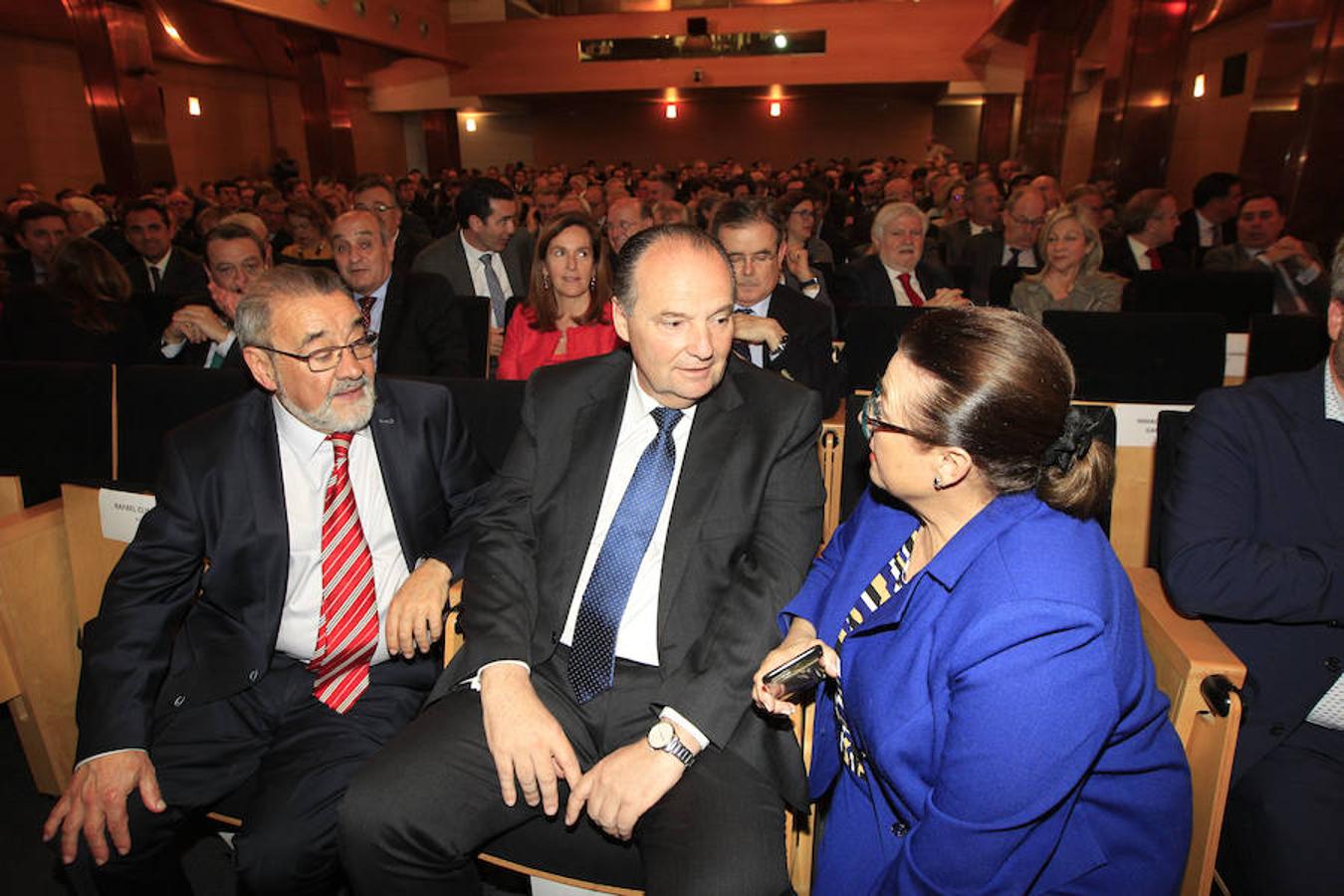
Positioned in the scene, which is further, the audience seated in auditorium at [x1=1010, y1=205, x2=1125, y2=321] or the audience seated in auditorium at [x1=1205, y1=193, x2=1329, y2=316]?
the audience seated in auditorium at [x1=1205, y1=193, x2=1329, y2=316]

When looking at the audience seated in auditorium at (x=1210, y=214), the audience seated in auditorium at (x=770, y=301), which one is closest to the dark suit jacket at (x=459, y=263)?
the audience seated in auditorium at (x=770, y=301)

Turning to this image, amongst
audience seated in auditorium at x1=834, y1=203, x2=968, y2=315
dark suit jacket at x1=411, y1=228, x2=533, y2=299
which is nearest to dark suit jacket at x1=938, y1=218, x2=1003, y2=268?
audience seated in auditorium at x1=834, y1=203, x2=968, y2=315

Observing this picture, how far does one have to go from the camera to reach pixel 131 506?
208cm

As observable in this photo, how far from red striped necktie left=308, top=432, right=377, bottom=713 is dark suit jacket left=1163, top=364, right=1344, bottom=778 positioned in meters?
1.90

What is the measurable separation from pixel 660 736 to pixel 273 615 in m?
1.02

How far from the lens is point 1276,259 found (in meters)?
4.50

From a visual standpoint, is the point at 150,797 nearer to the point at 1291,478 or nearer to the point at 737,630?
the point at 737,630

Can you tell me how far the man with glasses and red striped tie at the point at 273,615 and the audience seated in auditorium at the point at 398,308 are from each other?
1714mm

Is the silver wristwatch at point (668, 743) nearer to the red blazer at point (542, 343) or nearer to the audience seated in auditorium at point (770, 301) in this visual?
the audience seated in auditorium at point (770, 301)

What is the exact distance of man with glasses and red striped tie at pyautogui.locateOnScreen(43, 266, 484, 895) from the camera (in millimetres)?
1614

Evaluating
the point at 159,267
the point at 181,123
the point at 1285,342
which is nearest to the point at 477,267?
the point at 159,267

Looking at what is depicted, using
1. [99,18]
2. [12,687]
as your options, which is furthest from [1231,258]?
[99,18]

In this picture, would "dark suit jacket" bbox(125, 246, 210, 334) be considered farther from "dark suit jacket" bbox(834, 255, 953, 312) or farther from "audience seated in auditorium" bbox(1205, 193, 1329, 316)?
A: "audience seated in auditorium" bbox(1205, 193, 1329, 316)

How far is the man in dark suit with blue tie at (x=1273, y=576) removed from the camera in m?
1.51
